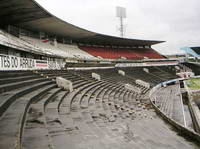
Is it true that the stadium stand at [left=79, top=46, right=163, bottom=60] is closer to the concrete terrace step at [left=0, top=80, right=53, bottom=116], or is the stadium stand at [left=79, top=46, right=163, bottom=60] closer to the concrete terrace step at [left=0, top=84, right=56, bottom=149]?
the concrete terrace step at [left=0, top=80, right=53, bottom=116]

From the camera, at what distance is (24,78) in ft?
30.2

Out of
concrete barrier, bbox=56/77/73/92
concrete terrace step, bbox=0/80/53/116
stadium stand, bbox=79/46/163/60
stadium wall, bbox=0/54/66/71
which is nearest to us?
concrete terrace step, bbox=0/80/53/116

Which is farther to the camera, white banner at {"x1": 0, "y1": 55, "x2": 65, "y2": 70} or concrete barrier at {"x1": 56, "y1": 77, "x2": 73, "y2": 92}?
concrete barrier at {"x1": 56, "y1": 77, "x2": 73, "y2": 92}

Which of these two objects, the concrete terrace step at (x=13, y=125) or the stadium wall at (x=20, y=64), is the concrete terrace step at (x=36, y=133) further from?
the stadium wall at (x=20, y=64)

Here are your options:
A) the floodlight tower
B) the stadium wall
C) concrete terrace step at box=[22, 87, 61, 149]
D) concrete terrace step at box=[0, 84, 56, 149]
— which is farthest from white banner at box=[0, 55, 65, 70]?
the floodlight tower

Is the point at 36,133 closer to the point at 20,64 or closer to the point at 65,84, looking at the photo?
the point at 65,84

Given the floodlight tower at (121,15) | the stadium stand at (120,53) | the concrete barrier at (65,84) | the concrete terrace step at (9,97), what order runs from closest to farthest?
1. the concrete terrace step at (9,97)
2. the concrete barrier at (65,84)
3. the stadium stand at (120,53)
4. the floodlight tower at (121,15)

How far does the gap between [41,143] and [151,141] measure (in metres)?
3.97

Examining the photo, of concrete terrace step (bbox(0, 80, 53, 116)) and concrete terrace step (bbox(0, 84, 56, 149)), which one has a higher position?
concrete terrace step (bbox(0, 80, 53, 116))

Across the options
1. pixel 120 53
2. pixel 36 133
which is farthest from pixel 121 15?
pixel 36 133

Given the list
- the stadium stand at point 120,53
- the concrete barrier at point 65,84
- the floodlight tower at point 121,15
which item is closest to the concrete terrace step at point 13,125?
the concrete barrier at point 65,84

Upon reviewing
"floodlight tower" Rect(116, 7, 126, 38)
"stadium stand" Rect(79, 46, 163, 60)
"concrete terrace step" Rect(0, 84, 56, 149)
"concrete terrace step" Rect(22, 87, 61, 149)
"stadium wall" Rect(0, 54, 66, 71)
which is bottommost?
"concrete terrace step" Rect(22, 87, 61, 149)

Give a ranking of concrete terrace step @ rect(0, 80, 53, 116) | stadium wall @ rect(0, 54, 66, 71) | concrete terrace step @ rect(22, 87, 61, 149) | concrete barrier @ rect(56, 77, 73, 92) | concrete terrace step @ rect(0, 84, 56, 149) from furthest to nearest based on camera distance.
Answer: concrete barrier @ rect(56, 77, 73, 92)
stadium wall @ rect(0, 54, 66, 71)
concrete terrace step @ rect(0, 80, 53, 116)
concrete terrace step @ rect(22, 87, 61, 149)
concrete terrace step @ rect(0, 84, 56, 149)

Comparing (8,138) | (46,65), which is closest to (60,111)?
(8,138)
